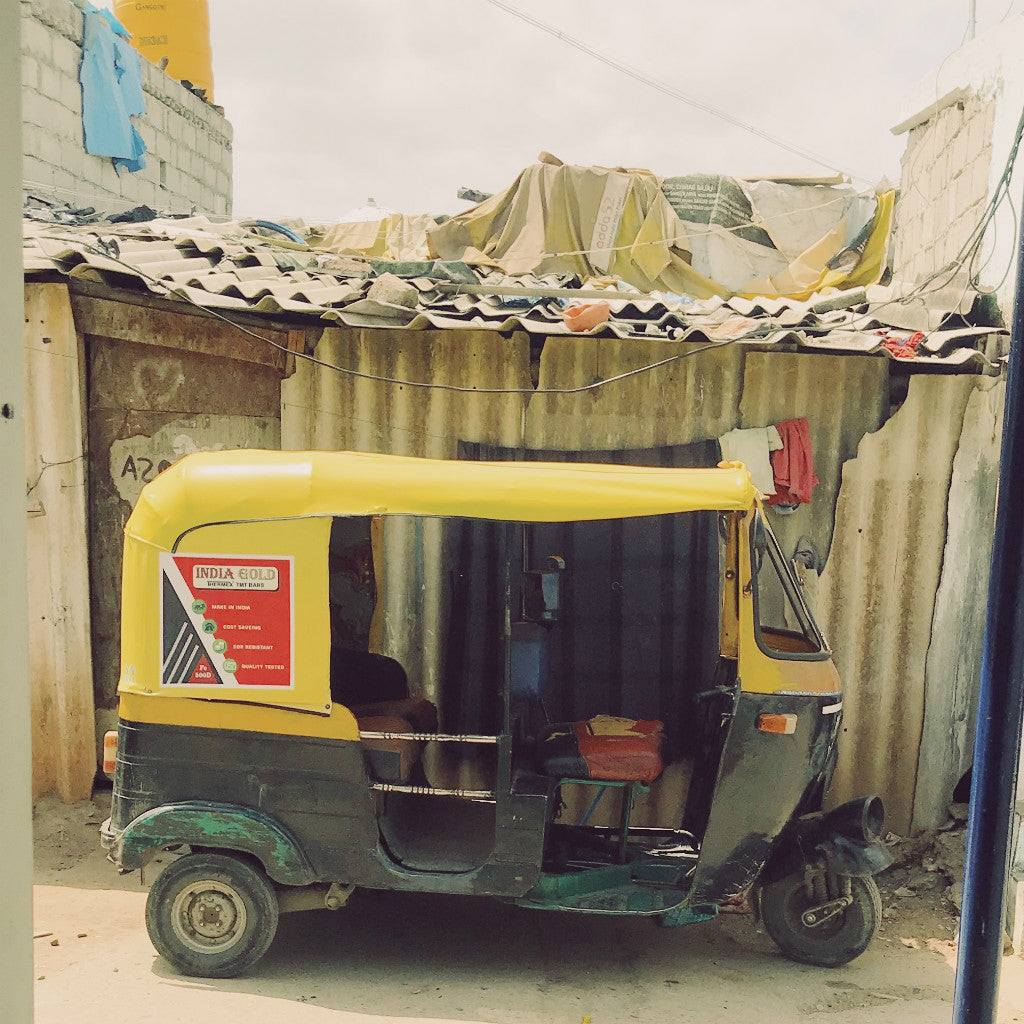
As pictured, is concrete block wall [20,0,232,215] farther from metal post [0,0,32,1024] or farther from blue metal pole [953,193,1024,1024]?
blue metal pole [953,193,1024,1024]

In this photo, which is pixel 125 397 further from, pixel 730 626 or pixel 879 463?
pixel 879 463

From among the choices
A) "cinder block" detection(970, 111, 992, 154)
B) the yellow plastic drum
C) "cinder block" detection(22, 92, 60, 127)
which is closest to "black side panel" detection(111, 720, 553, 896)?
"cinder block" detection(970, 111, 992, 154)

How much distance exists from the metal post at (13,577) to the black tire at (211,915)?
104 inches

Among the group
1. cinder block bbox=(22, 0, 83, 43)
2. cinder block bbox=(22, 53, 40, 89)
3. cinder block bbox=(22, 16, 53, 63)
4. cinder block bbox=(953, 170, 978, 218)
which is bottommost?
cinder block bbox=(953, 170, 978, 218)

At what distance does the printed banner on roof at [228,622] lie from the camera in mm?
4141

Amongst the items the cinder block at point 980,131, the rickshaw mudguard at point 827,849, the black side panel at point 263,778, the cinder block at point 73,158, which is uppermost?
the cinder block at point 73,158

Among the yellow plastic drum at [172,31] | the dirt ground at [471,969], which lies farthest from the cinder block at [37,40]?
the dirt ground at [471,969]

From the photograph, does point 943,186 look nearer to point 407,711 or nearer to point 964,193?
point 964,193

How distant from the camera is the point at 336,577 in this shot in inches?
212

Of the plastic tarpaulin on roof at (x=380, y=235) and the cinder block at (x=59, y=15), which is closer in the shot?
the cinder block at (x=59, y=15)

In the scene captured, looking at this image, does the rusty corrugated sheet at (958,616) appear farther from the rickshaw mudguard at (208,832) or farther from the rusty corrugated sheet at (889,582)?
the rickshaw mudguard at (208,832)

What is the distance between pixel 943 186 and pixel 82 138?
325 inches

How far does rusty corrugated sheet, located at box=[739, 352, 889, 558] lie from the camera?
236 inches

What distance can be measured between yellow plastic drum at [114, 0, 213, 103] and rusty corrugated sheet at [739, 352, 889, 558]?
10420 millimetres
